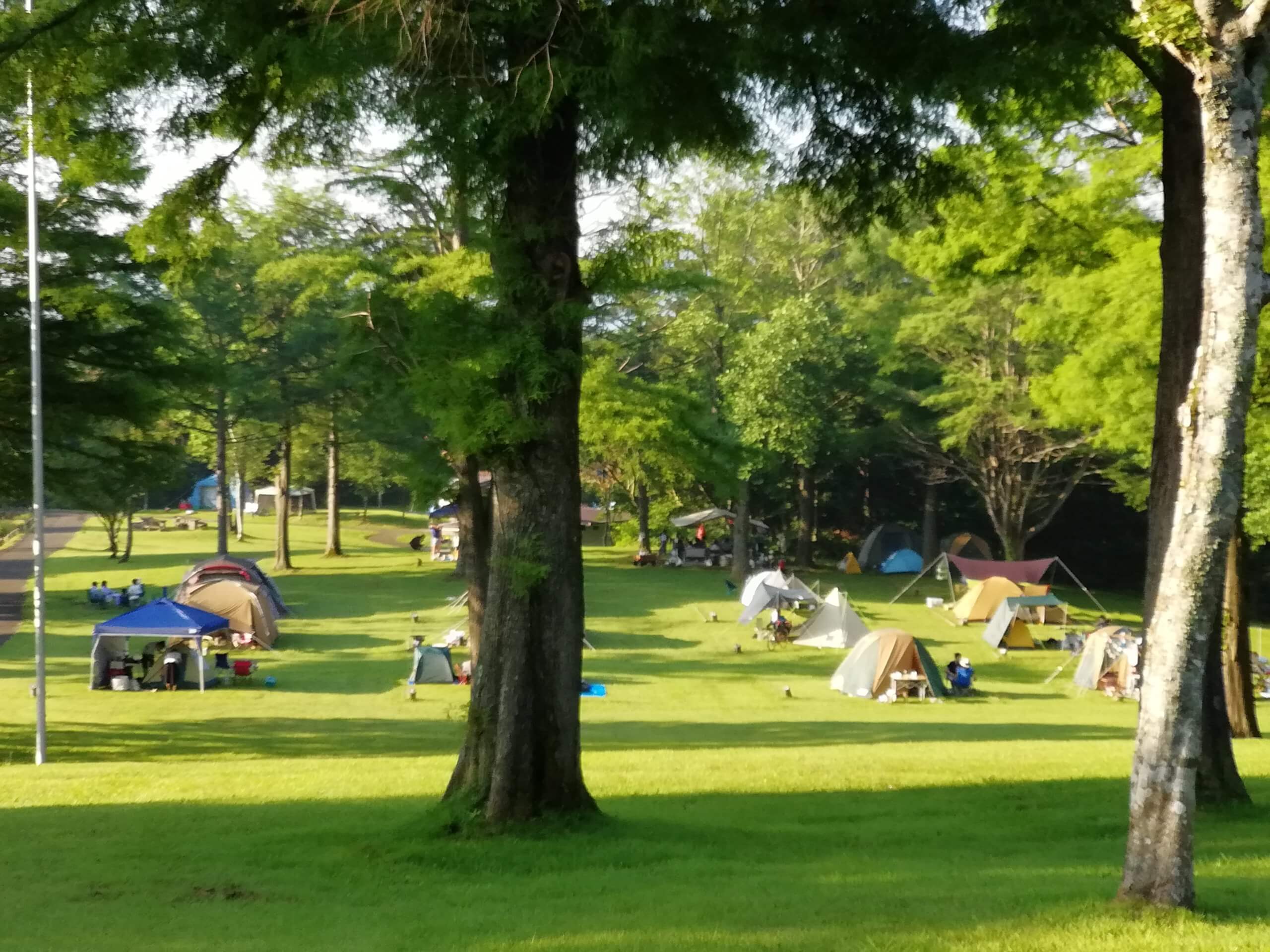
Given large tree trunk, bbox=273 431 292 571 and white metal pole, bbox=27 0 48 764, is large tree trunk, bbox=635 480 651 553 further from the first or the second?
white metal pole, bbox=27 0 48 764

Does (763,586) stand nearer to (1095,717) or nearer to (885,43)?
(1095,717)

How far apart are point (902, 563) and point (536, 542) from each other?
42.3 metres

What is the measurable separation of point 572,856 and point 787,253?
124ft

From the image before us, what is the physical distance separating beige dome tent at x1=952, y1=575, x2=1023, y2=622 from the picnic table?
1110cm

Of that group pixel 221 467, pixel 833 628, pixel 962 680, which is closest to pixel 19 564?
pixel 221 467

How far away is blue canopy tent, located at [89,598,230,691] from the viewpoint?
81.4 feet

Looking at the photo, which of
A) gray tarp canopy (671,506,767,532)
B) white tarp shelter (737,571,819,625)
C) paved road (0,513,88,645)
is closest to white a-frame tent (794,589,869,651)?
white tarp shelter (737,571,819,625)

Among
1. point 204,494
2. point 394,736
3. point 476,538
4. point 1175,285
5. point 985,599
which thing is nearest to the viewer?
point 1175,285

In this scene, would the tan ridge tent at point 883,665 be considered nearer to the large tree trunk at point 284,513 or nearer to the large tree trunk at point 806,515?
the large tree trunk at point 806,515

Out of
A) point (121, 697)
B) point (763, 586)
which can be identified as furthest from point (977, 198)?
point (763, 586)

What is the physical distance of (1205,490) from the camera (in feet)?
17.1

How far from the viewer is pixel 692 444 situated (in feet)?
63.5

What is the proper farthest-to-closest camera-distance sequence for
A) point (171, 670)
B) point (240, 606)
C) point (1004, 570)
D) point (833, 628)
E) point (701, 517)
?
1. point (701, 517)
2. point (1004, 570)
3. point (833, 628)
4. point (240, 606)
5. point (171, 670)

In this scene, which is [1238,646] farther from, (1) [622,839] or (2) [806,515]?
(2) [806,515]
